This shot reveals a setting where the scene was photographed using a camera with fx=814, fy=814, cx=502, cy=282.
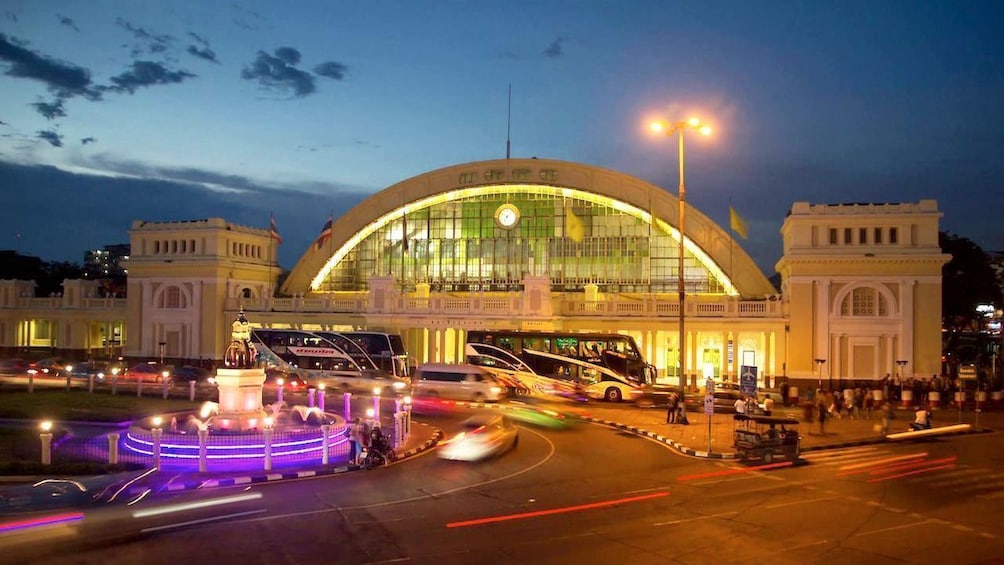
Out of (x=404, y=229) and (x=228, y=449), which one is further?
(x=404, y=229)

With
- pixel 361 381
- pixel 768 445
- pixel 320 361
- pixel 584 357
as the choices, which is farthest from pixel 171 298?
pixel 768 445

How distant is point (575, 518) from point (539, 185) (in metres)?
47.7

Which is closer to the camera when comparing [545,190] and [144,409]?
[144,409]

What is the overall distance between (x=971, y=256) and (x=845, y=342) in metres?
26.1

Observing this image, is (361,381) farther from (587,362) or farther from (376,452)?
(376,452)

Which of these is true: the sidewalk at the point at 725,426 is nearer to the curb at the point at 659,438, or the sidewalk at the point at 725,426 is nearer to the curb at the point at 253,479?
the curb at the point at 659,438

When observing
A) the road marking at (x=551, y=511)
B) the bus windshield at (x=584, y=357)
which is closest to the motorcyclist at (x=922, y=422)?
the bus windshield at (x=584, y=357)

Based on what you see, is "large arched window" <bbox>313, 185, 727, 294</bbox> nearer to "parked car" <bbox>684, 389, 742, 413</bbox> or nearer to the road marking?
"parked car" <bbox>684, 389, 742, 413</bbox>

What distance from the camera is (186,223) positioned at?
63.8 meters

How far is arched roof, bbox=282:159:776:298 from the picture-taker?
58.8 metres

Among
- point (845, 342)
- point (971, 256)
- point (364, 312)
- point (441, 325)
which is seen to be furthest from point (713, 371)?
point (971, 256)

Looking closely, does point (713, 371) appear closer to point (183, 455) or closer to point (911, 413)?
point (911, 413)

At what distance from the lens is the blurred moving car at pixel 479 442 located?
24453mm

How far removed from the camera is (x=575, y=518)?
17.3 meters
